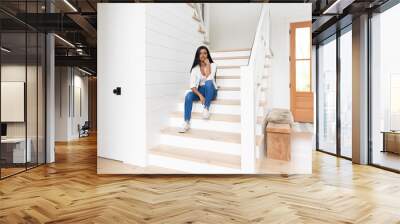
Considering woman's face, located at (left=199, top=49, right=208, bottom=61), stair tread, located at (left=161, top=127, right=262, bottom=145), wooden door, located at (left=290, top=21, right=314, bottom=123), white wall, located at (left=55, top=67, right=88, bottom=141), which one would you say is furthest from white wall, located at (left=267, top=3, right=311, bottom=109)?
white wall, located at (left=55, top=67, right=88, bottom=141)

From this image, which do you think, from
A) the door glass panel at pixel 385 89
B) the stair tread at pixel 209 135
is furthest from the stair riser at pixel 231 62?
the door glass panel at pixel 385 89

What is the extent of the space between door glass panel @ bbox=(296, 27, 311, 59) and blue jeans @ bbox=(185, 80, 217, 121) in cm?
116

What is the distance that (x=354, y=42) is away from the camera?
5840 millimetres

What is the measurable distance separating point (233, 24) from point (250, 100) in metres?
1.09

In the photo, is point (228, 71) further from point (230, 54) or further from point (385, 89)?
point (385, 89)

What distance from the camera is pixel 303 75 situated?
15.1ft

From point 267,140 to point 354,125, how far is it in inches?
83.2

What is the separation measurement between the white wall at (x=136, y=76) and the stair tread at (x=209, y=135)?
171 mm

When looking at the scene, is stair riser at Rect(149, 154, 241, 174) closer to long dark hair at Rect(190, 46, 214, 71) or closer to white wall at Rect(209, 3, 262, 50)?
long dark hair at Rect(190, 46, 214, 71)

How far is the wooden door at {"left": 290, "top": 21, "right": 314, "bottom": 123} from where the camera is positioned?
179 inches

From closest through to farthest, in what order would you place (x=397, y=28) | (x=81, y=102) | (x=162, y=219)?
(x=162, y=219)
(x=397, y=28)
(x=81, y=102)

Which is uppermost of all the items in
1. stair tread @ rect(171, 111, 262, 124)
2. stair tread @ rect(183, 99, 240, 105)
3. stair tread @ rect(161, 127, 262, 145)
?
stair tread @ rect(183, 99, 240, 105)

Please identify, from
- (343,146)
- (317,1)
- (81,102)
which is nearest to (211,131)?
(317,1)

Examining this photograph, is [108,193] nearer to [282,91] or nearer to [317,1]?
[282,91]
